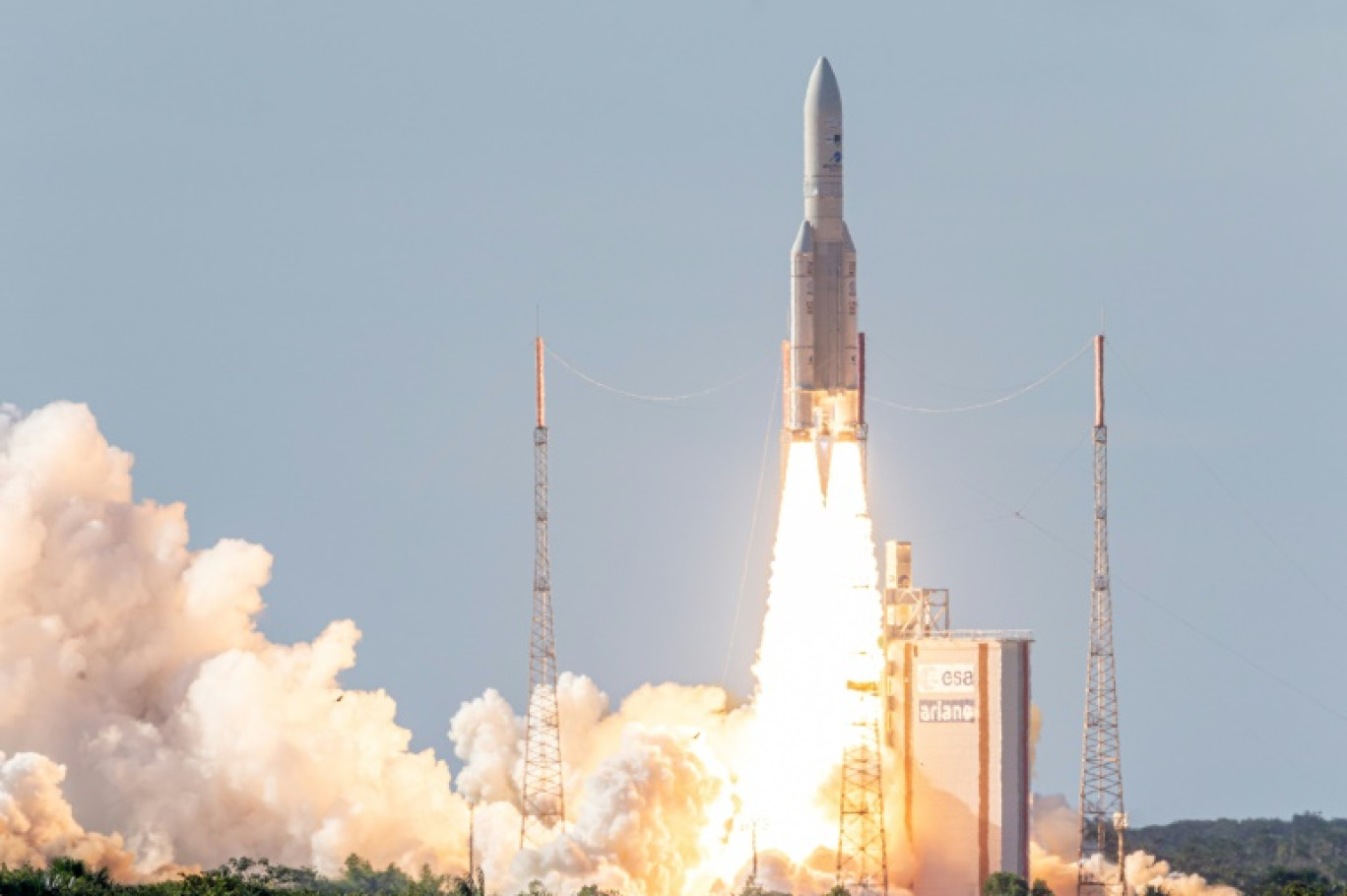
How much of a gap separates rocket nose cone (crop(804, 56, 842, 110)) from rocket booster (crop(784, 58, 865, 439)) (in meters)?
0.06

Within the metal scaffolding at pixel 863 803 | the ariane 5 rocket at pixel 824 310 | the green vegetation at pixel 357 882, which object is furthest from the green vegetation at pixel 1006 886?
the ariane 5 rocket at pixel 824 310

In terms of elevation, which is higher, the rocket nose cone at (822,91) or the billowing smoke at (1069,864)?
the rocket nose cone at (822,91)

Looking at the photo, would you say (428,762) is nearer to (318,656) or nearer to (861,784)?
(318,656)

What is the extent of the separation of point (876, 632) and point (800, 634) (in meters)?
2.75

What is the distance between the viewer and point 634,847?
10731 cm

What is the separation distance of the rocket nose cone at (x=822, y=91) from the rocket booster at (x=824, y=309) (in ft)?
0.19

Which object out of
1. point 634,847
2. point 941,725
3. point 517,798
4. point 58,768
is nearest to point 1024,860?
point 941,725

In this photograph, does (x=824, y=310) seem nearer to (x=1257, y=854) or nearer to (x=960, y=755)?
(x=960, y=755)

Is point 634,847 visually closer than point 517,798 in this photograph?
Yes

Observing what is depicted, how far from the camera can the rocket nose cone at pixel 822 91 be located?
11000 cm

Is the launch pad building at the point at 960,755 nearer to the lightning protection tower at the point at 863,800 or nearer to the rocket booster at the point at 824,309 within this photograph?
the lightning protection tower at the point at 863,800

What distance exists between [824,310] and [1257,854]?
63.3 m

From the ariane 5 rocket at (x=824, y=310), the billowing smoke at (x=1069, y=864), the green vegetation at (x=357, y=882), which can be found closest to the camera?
the green vegetation at (x=357, y=882)

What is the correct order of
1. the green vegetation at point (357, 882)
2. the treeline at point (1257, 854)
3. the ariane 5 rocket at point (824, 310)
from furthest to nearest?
1. the treeline at point (1257, 854)
2. the ariane 5 rocket at point (824, 310)
3. the green vegetation at point (357, 882)
